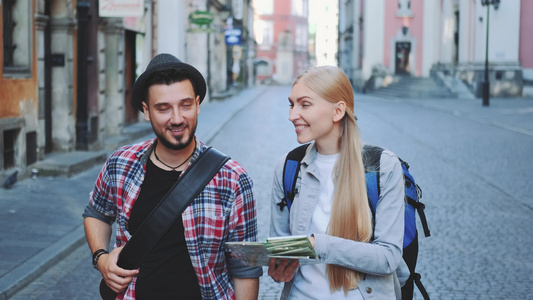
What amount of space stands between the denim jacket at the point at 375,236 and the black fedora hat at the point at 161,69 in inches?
17.9

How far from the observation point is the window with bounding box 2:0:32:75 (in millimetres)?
11773

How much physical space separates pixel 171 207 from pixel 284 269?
0.42m

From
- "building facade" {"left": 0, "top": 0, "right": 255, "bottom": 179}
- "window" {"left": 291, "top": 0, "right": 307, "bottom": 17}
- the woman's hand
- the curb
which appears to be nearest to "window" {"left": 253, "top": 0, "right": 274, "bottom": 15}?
"window" {"left": 291, "top": 0, "right": 307, "bottom": 17}

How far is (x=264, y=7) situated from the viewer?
98188 mm

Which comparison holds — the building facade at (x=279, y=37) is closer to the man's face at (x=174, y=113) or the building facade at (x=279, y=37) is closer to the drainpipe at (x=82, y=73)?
the drainpipe at (x=82, y=73)

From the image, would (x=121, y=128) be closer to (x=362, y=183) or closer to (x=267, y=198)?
(x=267, y=198)

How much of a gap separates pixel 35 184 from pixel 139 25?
400 inches

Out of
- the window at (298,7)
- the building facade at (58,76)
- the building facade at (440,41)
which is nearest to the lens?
the building facade at (58,76)

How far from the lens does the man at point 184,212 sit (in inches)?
106

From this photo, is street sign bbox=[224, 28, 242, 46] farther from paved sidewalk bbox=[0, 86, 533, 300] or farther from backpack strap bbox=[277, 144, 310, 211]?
backpack strap bbox=[277, 144, 310, 211]

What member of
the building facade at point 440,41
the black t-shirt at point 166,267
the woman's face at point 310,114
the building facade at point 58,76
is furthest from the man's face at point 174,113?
the building facade at point 440,41

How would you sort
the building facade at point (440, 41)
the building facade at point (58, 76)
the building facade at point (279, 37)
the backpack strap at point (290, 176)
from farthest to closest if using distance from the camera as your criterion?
the building facade at point (279, 37), the building facade at point (440, 41), the building facade at point (58, 76), the backpack strap at point (290, 176)

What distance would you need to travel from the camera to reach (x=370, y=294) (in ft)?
9.16

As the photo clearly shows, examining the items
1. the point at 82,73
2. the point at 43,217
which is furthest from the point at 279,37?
the point at 43,217
